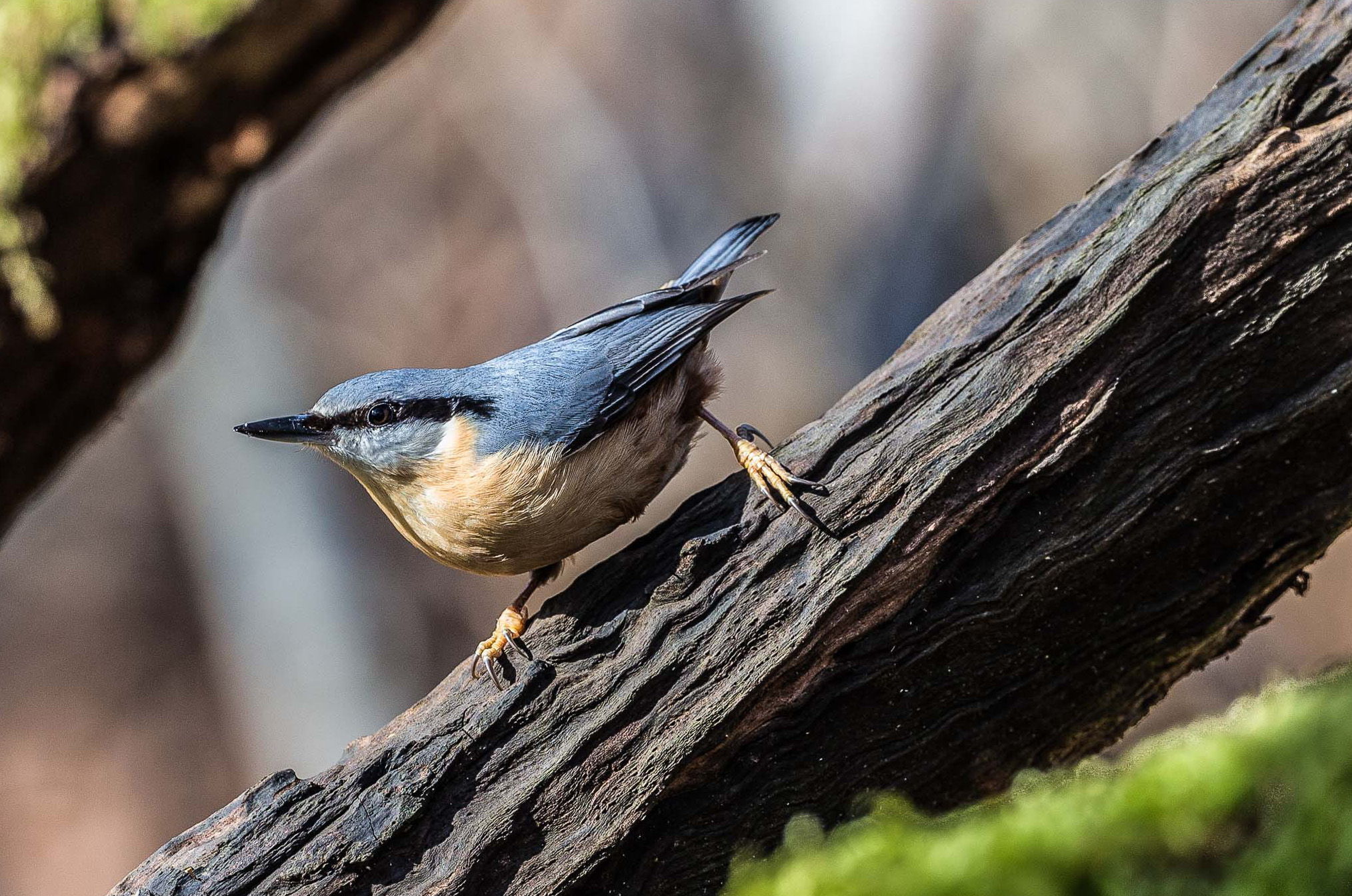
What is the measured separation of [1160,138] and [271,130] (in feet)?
6.62

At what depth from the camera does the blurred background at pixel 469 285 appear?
6.67 m

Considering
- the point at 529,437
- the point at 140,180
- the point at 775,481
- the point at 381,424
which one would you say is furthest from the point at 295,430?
the point at 775,481

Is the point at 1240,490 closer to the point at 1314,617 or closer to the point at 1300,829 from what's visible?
the point at 1300,829

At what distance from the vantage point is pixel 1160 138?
7.15ft

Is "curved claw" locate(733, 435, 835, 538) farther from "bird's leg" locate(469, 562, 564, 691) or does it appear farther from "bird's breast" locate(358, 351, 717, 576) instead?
"bird's leg" locate(469, 562, 564, 691)

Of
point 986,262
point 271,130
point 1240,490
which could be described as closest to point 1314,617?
point 986,262

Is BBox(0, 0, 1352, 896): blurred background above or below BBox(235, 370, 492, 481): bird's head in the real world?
above

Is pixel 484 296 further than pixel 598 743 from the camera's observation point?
Yes

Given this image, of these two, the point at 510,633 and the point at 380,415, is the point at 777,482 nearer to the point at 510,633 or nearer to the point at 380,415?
the point at 510,633

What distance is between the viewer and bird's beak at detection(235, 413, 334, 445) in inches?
100

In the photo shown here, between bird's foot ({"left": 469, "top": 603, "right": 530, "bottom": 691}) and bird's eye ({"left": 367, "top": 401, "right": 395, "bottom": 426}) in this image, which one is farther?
bird's eye ({"left": 367, "top": 401, "right": 395, "bottom": 426})

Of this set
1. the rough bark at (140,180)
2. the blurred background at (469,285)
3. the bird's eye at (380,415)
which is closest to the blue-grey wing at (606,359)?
the bird's eye at (380,415)

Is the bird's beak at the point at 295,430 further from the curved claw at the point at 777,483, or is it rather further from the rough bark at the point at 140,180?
the curved claw at the point at 777,483

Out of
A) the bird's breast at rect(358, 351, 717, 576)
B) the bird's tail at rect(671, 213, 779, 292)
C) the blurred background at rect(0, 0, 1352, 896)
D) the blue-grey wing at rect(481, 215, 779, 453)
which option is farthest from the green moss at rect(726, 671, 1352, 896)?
the blurred background at rect(0, 0, 1352, 896)
